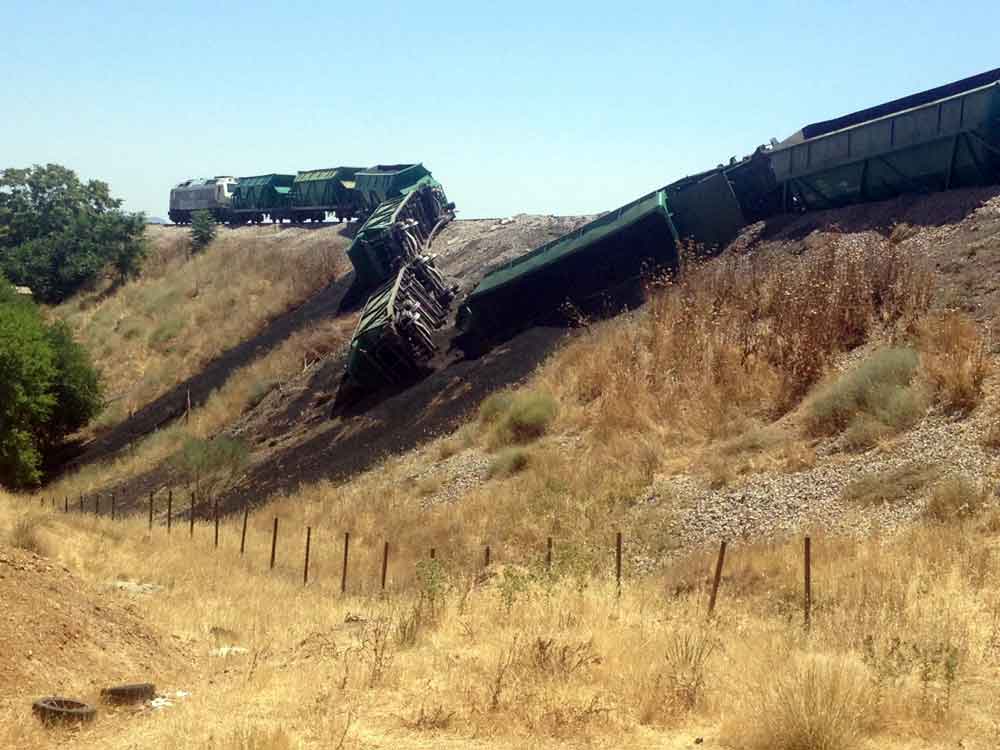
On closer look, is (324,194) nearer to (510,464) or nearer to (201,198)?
(201,198)

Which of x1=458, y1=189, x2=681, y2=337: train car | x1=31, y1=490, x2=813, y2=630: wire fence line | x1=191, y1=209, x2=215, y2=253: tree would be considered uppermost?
x1=191, y1=209, x2=215, y2=253: tree

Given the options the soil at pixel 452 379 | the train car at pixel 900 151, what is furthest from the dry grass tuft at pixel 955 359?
the train car at pixel 900 151

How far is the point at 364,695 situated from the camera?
9461 millimetres

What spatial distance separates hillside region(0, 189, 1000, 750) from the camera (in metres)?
8.65

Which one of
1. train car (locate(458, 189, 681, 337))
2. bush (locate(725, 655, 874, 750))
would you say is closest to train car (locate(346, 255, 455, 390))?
train car (locate(458, 189, 681, 337))

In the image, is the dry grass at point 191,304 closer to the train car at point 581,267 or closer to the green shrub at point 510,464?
the train car at point 581,267

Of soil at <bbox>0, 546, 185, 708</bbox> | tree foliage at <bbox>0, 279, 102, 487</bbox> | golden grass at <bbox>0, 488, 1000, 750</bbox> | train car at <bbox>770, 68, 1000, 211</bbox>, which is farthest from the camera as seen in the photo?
tree foliage at <bbox>0, 279, 102, 487</bbox>

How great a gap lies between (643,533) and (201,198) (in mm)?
68700

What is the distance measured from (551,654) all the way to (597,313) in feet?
69.6

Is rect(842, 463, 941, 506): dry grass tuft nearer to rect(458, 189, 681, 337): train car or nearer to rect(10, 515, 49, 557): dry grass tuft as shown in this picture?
rect(10, 515, 49, 557): dry grass tuft

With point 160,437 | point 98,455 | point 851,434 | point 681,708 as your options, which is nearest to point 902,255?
point 851,434

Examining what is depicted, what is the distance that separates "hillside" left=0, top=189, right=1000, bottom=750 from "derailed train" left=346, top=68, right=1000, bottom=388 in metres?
0.92

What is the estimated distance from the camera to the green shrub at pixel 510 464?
2312cm

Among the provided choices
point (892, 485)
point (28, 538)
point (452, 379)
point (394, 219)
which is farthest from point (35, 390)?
point (892, 485)
